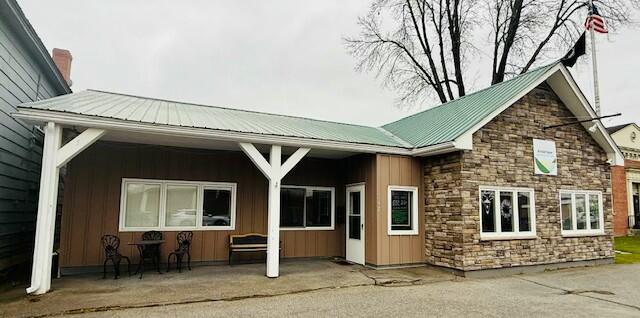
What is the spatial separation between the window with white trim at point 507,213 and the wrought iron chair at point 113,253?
24.3 feet

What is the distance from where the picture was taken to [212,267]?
8859 mm

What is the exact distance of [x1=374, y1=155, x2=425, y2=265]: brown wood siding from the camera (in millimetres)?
8766

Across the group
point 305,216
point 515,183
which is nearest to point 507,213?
point 515,183

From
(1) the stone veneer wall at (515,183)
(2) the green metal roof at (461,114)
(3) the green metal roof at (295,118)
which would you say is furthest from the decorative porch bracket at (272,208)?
(1) the stone veneer wall at (515,183)

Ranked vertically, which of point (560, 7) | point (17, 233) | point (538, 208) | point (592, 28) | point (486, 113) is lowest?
point (17, 233)

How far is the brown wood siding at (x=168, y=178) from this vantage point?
8.19m

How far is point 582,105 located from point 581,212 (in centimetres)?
272

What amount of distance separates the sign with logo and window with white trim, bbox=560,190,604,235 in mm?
685

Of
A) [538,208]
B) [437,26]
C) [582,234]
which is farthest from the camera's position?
[437,26]

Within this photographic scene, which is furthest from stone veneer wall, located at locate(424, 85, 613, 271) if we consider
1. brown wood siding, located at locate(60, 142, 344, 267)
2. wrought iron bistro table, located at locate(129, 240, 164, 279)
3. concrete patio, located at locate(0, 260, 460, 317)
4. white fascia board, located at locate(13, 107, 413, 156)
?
wrought iron bistro table, located at locate(129, 240, 164, 279)

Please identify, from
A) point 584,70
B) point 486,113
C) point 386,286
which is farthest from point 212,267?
point 584,70

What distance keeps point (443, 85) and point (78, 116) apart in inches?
720

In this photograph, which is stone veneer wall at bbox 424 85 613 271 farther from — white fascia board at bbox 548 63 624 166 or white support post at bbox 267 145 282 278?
white support post at bbox 267 145 282 278

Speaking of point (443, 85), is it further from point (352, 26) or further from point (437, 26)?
point (352, 26)
